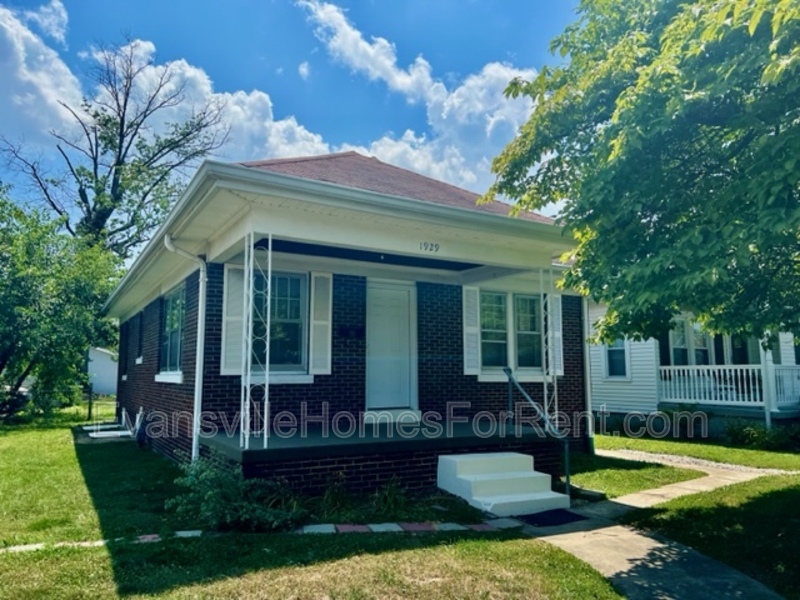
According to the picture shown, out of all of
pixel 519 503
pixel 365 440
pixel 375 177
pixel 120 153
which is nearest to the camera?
pixel 519 503

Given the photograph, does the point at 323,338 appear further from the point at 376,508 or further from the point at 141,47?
the point at 141,47

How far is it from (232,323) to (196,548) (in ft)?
12.0

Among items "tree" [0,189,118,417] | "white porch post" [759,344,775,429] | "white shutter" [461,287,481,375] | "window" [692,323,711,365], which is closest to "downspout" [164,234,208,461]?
"white shutter" [461,287,481,375]

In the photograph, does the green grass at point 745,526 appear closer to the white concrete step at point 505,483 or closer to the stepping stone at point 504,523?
the white concrete step at point 505,483

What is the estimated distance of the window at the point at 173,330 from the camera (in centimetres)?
903

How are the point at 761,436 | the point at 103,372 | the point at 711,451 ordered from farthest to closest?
the point at 103,372
the point at 761,436
the point at 711,451

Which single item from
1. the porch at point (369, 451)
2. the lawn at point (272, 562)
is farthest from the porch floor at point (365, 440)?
the lawn at point (272, 562)

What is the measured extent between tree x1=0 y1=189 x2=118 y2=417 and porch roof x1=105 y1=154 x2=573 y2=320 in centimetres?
1097

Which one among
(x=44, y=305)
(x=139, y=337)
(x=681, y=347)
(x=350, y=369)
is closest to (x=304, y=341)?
(x=350, y=369)

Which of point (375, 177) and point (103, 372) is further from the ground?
point (375, 177)

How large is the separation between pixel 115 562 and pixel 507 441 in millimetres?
4581

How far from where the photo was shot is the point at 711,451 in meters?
10.8

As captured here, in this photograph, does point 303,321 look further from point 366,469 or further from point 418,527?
point 418,527

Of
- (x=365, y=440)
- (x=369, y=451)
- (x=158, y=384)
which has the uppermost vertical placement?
(x=158, y=384)
